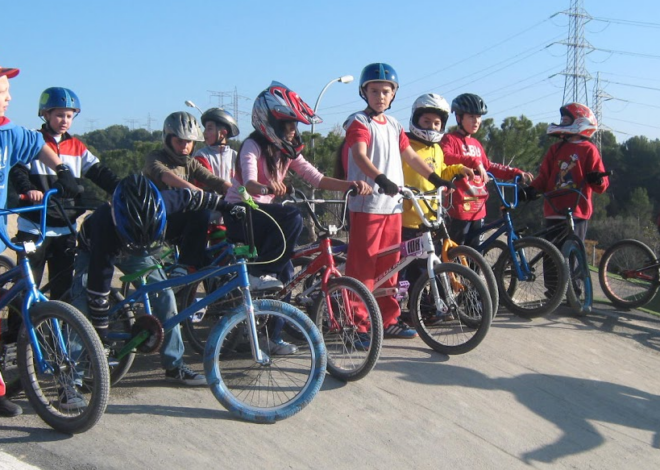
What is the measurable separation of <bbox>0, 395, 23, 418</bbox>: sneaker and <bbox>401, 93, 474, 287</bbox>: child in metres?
3.45

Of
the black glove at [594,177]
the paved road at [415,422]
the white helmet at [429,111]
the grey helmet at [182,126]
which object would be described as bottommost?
the paved road at [415,422]

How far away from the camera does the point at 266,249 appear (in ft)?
14.8

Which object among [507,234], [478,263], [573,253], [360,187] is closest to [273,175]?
[360,187]

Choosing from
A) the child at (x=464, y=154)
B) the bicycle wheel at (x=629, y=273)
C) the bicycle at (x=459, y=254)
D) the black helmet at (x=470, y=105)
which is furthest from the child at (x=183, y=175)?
the bicycle wheel at (x=629, y=273)

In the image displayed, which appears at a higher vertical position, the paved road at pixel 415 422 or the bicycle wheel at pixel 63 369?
the bicycle wheel at pixel 63 369

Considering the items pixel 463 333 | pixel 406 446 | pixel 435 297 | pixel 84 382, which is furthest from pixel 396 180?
pixel 84 382

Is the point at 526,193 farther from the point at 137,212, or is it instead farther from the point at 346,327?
the point at 137,212

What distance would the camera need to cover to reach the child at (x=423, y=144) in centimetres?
586

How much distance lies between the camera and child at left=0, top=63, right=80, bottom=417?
3791 mm

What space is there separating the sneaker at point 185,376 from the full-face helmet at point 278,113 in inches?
65.9

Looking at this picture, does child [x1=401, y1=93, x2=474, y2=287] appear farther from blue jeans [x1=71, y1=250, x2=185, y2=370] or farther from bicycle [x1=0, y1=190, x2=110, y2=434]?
bicycle [x1=0, y1=190, x2=110, y2=434]

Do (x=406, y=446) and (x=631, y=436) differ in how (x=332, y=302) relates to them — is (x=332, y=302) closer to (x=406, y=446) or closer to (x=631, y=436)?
(x=406, y=446)

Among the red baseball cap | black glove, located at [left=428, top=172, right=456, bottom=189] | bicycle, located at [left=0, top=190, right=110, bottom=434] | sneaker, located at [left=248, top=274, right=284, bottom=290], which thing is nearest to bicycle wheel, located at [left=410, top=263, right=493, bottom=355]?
black glove, located at [left=428, top=172, right=456, bottom=189]

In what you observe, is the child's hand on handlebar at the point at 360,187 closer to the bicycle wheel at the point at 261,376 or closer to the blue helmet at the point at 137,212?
the bicycle wheel at the point at 261,376
